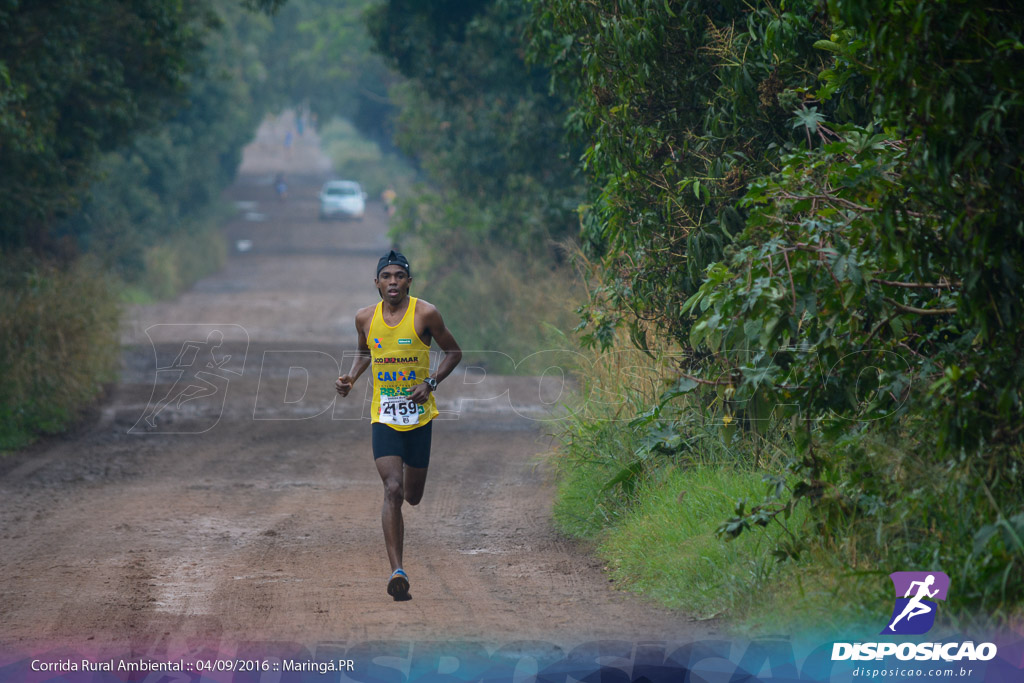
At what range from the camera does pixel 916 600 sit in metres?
5.08

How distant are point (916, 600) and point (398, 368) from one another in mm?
3111

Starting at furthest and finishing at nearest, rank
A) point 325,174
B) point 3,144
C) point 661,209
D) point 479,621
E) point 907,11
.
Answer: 1. point 325,174
2. point 3,144
3. point 661,209
4. point 479,621
5. point 907,11

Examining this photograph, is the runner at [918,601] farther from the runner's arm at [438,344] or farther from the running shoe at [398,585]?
the runner's arm at [438,344]

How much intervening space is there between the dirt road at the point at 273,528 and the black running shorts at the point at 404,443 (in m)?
0.79

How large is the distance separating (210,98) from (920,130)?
114 feet

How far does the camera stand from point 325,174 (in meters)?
77.3

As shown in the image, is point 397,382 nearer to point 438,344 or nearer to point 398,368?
point 398,368

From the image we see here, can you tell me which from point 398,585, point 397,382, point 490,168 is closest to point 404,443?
point 397,382

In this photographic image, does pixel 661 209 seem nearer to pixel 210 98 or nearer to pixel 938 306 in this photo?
pixel 938 306

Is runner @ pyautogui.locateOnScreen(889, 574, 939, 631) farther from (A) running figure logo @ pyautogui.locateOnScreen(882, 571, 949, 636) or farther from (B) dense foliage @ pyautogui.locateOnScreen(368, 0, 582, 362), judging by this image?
(B) dense foliage @ pyautogui.locateOnScreen(368, 0, 582, 362)

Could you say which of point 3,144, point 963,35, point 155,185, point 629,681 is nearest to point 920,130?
point 963,35

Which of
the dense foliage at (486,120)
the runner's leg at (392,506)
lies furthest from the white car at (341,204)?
the runner's leg at (392,506)

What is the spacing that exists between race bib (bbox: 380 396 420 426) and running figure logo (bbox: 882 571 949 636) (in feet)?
9.38

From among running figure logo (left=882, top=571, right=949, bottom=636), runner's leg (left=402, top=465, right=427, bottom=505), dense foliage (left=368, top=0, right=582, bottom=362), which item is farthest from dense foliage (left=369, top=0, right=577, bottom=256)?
running figure logo (left=882, top=571, right=949, bottom=636)
